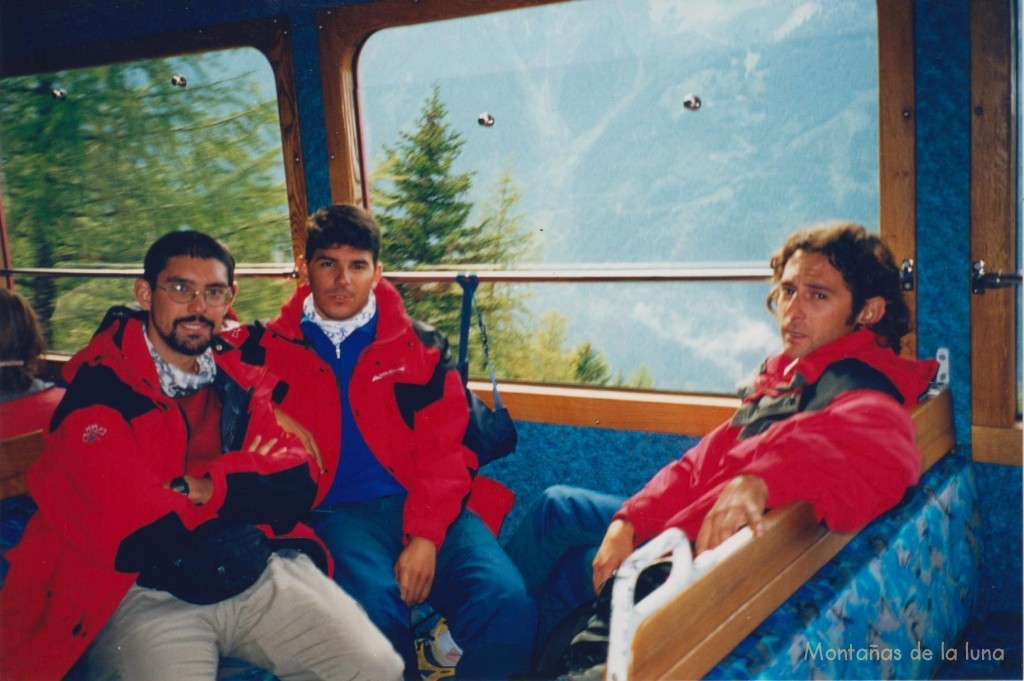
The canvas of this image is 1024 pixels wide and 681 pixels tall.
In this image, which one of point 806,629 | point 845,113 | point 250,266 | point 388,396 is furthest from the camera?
point 250,266

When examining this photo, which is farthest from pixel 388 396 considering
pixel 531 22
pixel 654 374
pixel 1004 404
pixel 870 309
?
pixel 531 22

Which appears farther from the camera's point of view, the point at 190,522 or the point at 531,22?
the point at 531,22

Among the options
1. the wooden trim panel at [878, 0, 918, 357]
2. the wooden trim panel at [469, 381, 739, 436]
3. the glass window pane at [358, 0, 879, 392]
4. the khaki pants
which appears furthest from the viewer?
the glass window pane at [358, 0, 879, 392]

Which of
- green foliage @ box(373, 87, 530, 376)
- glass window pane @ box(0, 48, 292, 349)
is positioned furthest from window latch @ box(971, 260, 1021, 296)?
glass window pane @ box(0, 48, 292, 349)

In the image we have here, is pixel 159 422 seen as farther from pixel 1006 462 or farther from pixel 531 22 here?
pixel 531 22

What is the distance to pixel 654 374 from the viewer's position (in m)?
2.70

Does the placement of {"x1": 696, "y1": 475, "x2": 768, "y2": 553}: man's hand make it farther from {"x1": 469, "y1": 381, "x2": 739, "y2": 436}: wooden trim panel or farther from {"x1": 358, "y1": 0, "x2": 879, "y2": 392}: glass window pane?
{"x1": 469, "y1": 381, "x2": 739, "y2": 436}: wooden trim panel

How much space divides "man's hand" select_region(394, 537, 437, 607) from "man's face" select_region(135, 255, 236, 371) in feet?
2.33

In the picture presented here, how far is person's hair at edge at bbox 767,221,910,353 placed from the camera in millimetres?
1948

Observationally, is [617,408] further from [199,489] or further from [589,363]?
[589,363]

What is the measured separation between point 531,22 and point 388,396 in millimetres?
1892

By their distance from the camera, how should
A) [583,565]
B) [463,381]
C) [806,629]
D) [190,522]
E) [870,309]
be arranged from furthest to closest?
[463,381]
[583,565]
[870,309]
[190,522]
[806,629]

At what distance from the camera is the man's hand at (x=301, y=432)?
88.5 inches

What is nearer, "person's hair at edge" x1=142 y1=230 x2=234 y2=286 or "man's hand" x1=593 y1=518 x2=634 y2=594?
"man's hand" x1=593 y1=518 x2=634 y2=594
